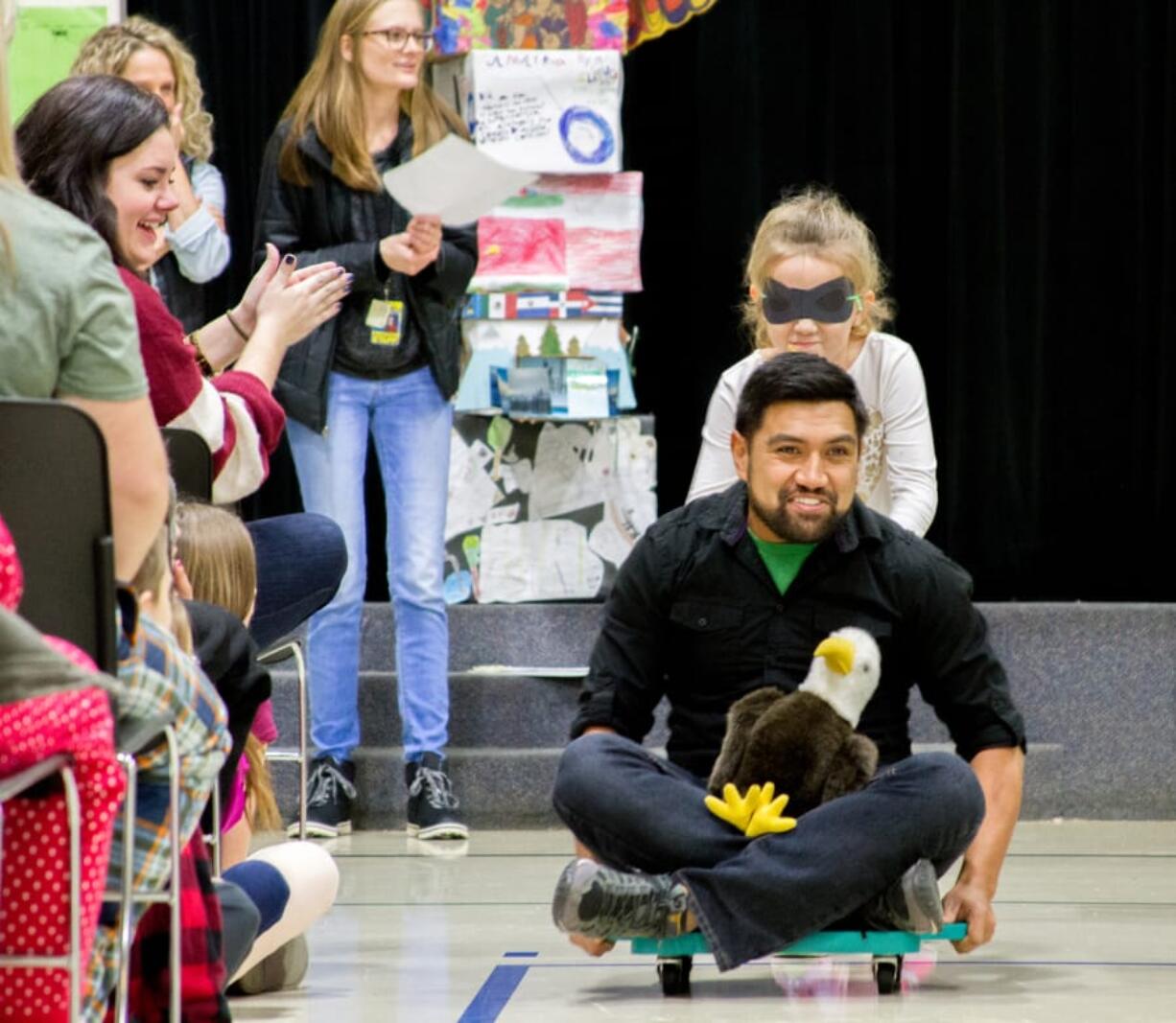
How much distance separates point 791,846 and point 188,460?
34.9 inches

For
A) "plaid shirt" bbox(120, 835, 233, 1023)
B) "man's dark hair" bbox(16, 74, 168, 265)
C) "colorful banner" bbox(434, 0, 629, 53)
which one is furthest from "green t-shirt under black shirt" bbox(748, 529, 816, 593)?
"colorful banner" bbox(434, 0, 629, 53)

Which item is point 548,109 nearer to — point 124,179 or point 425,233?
point 425,233

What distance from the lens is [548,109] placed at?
15.6 ft

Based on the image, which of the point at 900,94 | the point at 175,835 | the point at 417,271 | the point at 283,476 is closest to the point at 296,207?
the point at 417,271

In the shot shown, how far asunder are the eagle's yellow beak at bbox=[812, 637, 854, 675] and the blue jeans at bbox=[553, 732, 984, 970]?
0.46 feet

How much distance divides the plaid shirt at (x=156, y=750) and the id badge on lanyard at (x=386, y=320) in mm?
2280

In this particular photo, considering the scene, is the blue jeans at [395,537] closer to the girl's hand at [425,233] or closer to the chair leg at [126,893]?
the girl's hand at [425,233]

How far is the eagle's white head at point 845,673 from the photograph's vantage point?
2783mm

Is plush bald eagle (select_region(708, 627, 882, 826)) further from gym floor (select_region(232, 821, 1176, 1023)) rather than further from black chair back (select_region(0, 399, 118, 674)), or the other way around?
black chair back (select_region(0, 399, 118, 674))

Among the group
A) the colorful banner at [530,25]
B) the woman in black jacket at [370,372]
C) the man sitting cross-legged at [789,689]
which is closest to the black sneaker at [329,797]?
the woman in black jacket at [370,372]

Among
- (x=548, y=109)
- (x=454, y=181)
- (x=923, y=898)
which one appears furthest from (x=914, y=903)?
(x=548, y=109)

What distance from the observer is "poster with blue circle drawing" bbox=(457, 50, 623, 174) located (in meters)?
4.73

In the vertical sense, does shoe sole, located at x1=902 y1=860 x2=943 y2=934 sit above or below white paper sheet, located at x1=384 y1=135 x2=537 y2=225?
below

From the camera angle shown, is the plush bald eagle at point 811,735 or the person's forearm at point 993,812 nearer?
the plush bald eagle at point 811,735
